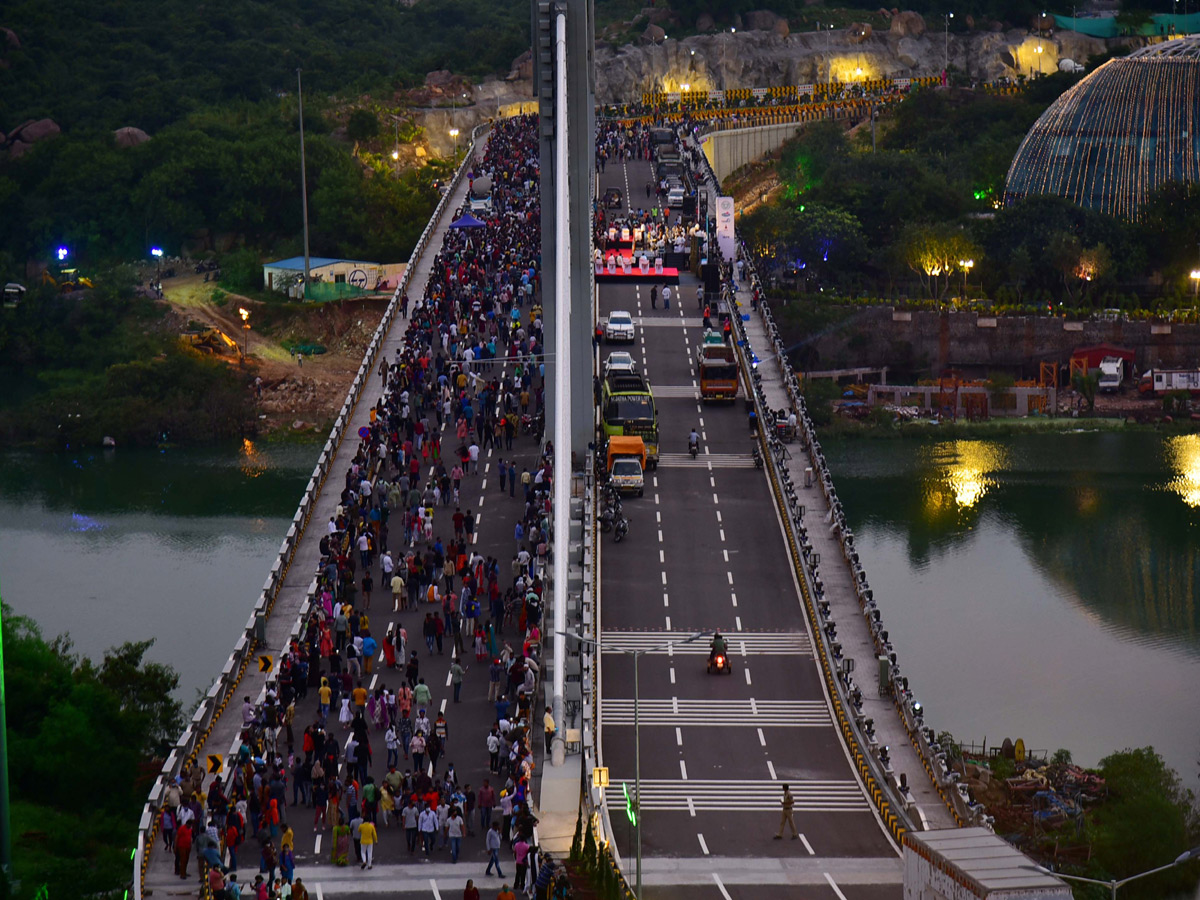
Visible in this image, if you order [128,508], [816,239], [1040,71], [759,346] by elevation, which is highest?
[1040,71]

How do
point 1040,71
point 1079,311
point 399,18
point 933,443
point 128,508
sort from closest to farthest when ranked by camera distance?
1. point 128,508
2. point 933,443
3. point 1079,311
4. point 1040,71
5. point 399,18

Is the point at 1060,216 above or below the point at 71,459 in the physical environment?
above

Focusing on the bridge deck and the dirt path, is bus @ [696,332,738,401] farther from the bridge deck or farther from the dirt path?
the dirt path

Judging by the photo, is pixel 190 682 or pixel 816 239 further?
pixel 816 239

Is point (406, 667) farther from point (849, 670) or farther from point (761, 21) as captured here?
point (761, 21)

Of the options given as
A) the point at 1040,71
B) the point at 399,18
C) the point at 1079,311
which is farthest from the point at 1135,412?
the point at 399,18

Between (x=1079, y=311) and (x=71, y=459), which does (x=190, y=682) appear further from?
(x=1079, y=311)

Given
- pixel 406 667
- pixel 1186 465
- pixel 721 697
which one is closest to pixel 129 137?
pixel 1186 465


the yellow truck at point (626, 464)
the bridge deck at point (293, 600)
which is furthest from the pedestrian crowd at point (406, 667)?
the yellow truck at point (626, 464)
